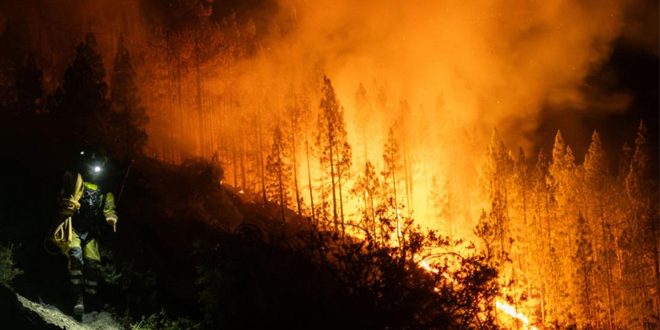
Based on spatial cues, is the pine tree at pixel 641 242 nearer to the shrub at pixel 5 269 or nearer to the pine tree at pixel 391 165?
the pine tree at pixel 391 165

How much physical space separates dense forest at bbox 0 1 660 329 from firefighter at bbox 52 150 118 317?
1.93 feet

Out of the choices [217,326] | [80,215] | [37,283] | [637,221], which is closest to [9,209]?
[37,283]

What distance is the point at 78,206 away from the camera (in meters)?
12.1

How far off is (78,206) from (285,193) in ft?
126

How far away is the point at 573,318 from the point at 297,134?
101 feet

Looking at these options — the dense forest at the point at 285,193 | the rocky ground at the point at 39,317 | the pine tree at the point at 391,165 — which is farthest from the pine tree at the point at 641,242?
the rocky ground at the point at 39,317

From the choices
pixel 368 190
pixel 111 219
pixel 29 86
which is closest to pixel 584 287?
pixel 368 190

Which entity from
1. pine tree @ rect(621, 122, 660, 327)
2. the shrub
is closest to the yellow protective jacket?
the shrub

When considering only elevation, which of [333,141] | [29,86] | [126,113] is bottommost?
[126,113]

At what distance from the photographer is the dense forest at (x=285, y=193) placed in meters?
11.3

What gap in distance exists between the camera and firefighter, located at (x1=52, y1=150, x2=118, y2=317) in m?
11.9

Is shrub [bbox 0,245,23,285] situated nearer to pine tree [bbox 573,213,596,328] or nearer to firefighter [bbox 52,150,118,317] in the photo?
firefighter [bbox 52,150,118,317]

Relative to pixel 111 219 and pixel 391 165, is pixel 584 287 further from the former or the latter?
pixel 111 219

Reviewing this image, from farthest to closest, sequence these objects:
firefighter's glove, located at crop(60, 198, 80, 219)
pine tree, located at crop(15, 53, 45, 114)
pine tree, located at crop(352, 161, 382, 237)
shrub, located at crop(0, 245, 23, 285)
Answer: pine tree, located at crop(352, 161, 382, 237) < pine tree, located at crop(15, 53, 45, 114) < firefighter's glove, located at crop(60, 198, 80, 219) < shrub, located at crop(0, 245, 23, 285)
